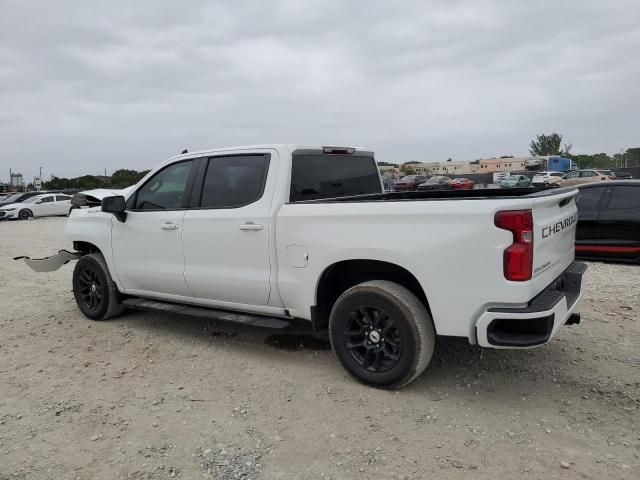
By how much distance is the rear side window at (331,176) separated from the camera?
453 centimetres

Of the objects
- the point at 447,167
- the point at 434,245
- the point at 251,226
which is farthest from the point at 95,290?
the point at 447,167

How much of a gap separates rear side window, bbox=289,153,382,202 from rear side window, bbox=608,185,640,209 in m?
4.74

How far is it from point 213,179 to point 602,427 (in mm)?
3627

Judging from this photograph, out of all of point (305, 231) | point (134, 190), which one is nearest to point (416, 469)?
point (305, 231)

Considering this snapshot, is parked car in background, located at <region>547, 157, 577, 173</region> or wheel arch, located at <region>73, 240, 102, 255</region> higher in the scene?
parked car in background, located at <region>547, 157, 577, 173</region>

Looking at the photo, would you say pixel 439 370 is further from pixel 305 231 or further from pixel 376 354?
pixel 305 231

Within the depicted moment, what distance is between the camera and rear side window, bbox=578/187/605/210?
839cm

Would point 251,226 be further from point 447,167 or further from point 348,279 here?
point 447,167

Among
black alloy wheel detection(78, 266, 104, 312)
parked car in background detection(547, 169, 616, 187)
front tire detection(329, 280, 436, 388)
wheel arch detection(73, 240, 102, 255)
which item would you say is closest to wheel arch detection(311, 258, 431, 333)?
front tire detection(329, 280, 436, 388)

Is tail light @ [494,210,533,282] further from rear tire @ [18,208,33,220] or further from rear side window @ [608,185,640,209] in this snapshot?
rear tire @ [18,208,33,220]

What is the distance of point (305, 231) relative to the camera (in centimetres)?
409

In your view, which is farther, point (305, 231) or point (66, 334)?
point (66, 334)

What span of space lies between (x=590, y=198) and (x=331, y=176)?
18.2 feet

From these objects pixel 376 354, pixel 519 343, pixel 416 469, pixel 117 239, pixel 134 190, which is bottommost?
pixel 416 469
